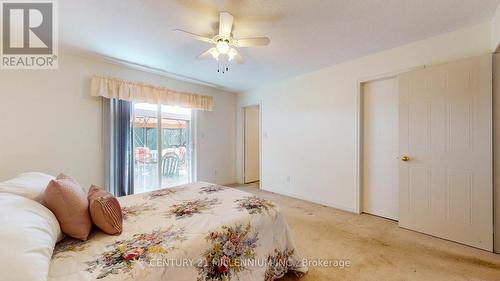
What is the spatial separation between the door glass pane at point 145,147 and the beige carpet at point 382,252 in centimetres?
260

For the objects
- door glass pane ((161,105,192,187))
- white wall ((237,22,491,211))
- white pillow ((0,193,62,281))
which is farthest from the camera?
door glass pane ((161,105,192,187))

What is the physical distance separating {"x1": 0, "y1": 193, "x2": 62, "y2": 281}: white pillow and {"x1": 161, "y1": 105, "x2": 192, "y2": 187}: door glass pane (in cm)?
291

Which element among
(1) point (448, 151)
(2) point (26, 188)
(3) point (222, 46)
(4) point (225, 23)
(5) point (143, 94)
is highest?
(4) point (225, 23)

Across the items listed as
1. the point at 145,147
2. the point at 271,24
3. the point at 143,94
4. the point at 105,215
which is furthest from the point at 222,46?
the point at 145,147

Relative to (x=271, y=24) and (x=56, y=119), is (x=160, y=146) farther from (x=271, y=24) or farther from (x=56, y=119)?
(x=271, y=24)

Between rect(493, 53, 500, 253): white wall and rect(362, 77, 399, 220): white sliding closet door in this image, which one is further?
rect(362, 77, 399, 220): white sliding closet door

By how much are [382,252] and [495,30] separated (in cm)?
240

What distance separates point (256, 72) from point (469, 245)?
3.47 meters

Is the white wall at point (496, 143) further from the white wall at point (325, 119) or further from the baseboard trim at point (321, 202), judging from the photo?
the baseboard trim at point (321, 202)

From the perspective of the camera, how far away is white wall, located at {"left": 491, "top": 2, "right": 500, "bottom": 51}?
6.14 feet

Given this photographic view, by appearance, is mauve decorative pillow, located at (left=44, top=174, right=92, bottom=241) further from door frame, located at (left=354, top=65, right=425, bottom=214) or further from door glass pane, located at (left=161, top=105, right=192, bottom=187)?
door frame, located at (left=354, top=65, right=425, bottom=214)

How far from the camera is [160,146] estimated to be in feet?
12.8

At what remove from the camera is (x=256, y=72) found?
11.9 ft

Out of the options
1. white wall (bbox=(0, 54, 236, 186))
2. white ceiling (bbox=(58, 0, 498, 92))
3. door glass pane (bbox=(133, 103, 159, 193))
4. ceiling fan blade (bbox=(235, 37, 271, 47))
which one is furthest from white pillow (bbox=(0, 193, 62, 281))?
door glass pane (bbox=(133, 103, 159, 193))
